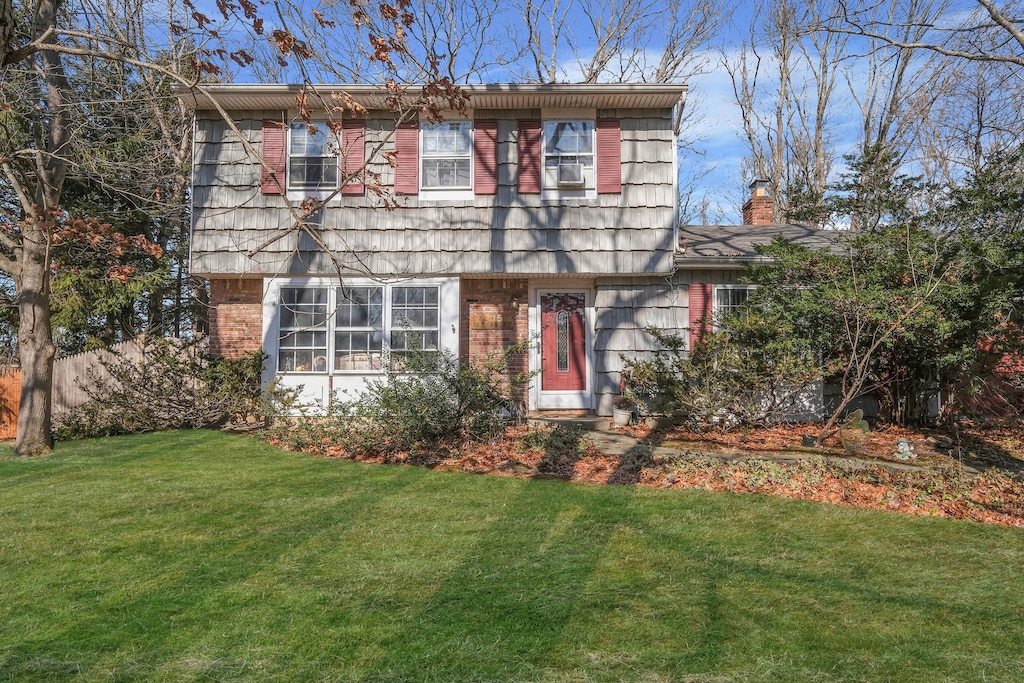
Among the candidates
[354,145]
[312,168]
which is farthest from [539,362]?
[312,168]

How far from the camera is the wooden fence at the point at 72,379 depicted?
10.6 m

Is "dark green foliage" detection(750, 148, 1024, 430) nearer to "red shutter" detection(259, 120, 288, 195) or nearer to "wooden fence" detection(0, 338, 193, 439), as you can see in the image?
"red shutter" detection(259, 120, 288, 195)

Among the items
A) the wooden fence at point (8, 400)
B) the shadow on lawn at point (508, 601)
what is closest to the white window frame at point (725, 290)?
the shadow on lawn at point (508, 601)

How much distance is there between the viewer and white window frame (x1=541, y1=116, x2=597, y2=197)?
11047 mm

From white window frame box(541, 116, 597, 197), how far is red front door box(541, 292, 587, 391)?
1.80m

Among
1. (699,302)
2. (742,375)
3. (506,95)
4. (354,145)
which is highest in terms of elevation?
(506,95)

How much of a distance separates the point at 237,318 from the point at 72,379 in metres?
2.66

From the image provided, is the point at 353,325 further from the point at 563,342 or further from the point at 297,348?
the point at 563,342

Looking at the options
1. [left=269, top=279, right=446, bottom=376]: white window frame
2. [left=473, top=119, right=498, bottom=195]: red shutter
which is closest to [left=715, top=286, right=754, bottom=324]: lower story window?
[left=473, top=119, right=498, bottom=195]: red shutter

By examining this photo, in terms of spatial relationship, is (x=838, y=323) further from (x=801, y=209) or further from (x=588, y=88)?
(x=588, y=88)

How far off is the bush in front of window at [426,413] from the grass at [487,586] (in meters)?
1.66

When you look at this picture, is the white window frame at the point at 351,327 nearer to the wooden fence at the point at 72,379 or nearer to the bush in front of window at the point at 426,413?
the wooden fence at the point at 72,379

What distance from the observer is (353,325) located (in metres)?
11.2

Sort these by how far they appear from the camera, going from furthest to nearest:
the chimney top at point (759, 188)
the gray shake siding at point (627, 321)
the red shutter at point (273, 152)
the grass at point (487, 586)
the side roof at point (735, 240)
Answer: the chimney top at point (759, 188)
the gray shake siding at point (627, 321)
the side roof at point (735, 240)
the red shutter at point (273, 152)
the grass at point (487, 586)
